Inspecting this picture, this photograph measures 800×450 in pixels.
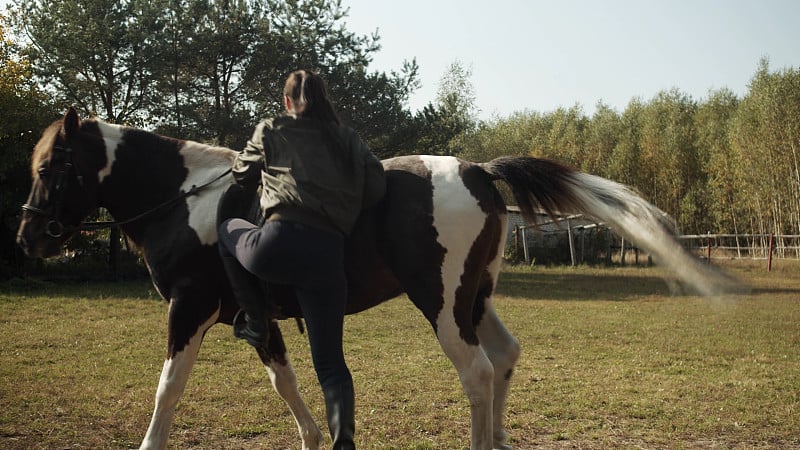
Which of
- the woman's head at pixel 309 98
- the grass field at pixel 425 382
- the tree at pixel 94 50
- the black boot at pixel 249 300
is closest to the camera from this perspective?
the woman's head at pixel 309 98

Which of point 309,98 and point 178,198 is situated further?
point 178,198

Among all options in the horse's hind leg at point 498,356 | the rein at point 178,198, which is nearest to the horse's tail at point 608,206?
the horse's hind leg at point 498,356

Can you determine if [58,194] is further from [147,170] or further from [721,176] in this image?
[721,176]

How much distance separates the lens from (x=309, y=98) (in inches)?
134

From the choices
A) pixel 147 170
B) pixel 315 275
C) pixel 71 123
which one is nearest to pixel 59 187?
pixel 71 123

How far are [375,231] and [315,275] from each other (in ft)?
2.34

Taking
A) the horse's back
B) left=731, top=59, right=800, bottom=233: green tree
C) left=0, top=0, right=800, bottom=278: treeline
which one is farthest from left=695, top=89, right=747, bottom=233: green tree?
the horse's back

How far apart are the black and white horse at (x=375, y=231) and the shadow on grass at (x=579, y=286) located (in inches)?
546

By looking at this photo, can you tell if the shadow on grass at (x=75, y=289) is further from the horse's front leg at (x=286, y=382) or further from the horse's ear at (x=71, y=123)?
the horse's front leg at (x=286, y=382)

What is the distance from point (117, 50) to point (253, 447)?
18.2 meters

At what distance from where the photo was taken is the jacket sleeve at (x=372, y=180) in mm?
3545

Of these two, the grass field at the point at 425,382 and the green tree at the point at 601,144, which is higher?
the green tree at the point at 601,144

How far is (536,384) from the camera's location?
23.7ft

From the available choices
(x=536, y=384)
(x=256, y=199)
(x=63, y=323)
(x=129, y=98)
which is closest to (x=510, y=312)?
(x=536, y=384)
